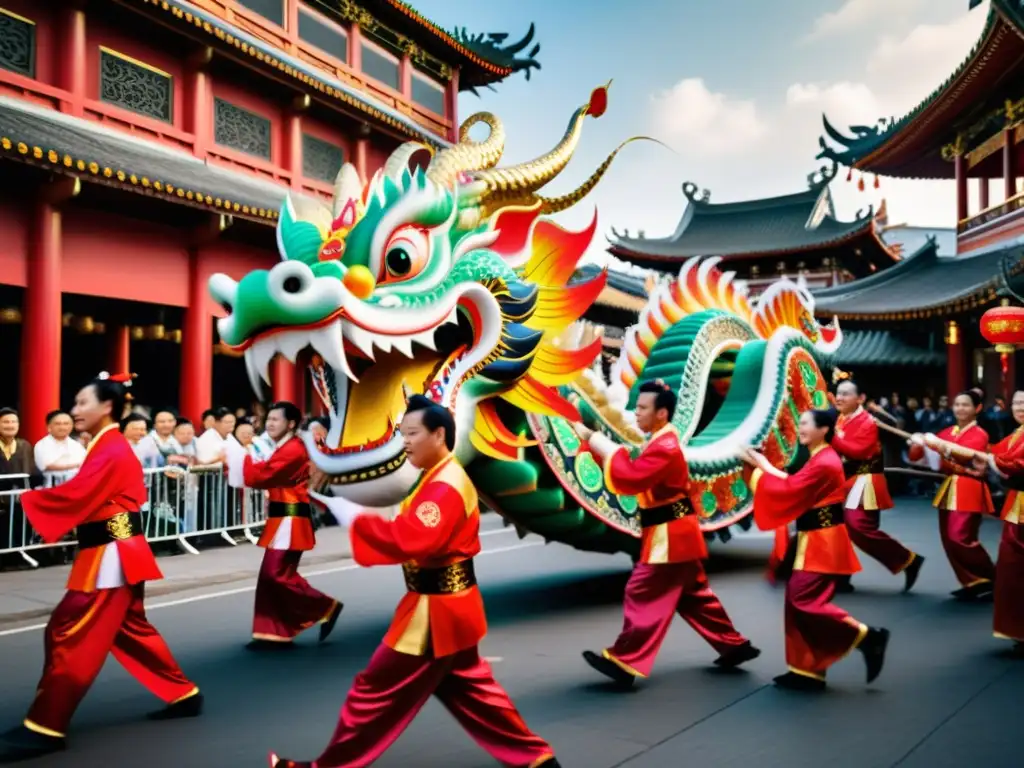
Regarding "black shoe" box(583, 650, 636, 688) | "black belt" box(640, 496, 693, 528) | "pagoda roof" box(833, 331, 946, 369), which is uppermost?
"pagoda roof" box(833, 331, 946, 369)

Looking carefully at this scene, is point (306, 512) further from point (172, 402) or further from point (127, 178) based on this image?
point (172, 402)

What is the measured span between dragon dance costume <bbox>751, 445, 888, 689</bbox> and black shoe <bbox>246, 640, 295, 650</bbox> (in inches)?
108

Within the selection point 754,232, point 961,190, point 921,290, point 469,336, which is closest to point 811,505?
point 469,336

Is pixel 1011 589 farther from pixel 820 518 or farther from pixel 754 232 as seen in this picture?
pixel 754 232

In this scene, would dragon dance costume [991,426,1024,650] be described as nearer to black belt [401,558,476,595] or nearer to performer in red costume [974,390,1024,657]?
performer in red costume [974,390,1024,657]

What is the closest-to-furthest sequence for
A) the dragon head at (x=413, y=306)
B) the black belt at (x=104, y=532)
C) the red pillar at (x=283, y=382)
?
the black belt at (x=104, y=532) < the dragon head at (x=413, y=306) < the red pillar at (x=283, y=382)

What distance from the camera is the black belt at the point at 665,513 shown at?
471 cm

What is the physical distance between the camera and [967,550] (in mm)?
6871

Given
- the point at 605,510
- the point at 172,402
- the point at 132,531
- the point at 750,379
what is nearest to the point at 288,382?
the point at 172,402

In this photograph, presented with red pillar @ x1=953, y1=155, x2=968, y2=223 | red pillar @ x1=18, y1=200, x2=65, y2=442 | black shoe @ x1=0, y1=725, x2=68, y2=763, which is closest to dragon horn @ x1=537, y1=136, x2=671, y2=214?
black shoe @ x1=0, y1=725, x2=68, y2=763

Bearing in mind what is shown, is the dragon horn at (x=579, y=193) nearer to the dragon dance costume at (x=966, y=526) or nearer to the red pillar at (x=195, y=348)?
the dragon dance costume at (x=966, y=526)

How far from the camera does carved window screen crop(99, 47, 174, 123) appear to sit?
1135 cm

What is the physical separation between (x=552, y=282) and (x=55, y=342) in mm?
6193

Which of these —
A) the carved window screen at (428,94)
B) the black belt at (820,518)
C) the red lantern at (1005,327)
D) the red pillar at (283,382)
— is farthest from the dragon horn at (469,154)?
the carved window screen at (428,94)
